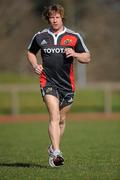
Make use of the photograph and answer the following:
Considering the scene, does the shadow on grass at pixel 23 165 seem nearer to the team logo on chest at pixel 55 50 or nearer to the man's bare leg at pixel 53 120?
the man's bare leg at pixel 53 120

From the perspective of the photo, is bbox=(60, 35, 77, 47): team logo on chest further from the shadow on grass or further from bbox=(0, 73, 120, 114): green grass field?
bbox=(0, 73, 120, 114): green grass field

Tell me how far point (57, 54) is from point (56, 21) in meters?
0.47

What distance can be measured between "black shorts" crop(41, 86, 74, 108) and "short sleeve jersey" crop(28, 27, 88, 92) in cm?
6

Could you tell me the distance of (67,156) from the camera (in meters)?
11.4

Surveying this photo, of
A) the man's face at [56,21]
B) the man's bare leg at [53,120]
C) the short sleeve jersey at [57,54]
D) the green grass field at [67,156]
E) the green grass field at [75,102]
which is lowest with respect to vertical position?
the green grass field at [75,102]

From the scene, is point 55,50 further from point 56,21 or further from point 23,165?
point 23,165

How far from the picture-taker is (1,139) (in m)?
16.6

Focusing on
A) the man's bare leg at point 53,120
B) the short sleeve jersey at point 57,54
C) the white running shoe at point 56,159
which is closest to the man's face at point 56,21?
the short sleeve jersey at point 57,54

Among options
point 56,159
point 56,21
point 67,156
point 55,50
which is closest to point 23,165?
point 56,159

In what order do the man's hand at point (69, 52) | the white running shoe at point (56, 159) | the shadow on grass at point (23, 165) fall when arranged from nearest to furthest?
the white running shoe at point (56, 159)
the man's hand at point (69, 52)
the shadow on grass at point (23, 165)

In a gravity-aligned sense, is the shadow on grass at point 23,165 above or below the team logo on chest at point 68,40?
below

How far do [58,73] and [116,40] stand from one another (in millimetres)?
37365

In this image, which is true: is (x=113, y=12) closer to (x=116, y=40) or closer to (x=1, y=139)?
(x=116, y=40)

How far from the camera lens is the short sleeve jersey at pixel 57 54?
384 inches
